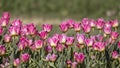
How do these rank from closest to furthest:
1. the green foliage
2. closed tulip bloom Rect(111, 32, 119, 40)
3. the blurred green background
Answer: closed tulip bloom Rect(111, 32, 119, 40) → the blurred green background → the green foliage

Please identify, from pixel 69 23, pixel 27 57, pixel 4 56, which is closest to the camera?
pixel 27 57

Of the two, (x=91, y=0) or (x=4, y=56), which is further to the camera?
(x=91, y=0)

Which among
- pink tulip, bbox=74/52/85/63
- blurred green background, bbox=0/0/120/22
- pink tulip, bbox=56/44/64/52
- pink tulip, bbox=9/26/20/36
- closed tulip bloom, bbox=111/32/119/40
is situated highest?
blurred green background, bbox=0/0/120/22

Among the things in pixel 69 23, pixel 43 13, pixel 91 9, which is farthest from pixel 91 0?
pixel 69 23

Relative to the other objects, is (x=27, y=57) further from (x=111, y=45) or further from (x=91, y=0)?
(x=91, y=0)

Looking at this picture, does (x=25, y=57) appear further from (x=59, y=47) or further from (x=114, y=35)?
(x=114, y=35)

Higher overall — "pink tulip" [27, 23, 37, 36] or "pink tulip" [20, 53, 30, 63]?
"pink tulip" [27, 23, 37, 36]

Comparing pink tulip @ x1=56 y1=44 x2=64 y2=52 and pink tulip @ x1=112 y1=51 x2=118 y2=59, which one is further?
pink tulip @ x1=112 y1=51 x2=118 y2=59

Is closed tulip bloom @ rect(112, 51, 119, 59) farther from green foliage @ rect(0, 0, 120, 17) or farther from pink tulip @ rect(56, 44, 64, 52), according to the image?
green foliage @ rect(0, 0, 120, 17)

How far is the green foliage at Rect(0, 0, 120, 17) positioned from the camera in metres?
16.3

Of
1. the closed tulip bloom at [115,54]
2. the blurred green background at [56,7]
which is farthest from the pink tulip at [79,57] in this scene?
the blurred green background at [56,7]

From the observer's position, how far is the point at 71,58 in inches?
219

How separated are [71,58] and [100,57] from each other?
0.34m

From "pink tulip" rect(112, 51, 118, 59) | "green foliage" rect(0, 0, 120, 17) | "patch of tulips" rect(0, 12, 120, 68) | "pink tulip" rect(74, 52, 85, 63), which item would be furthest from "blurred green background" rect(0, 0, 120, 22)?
"pink tulip" rect(74, 52, 85, 63)
